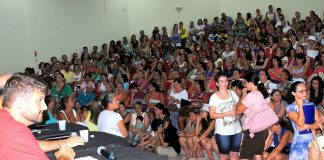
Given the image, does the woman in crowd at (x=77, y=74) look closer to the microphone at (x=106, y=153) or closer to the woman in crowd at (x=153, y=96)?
the woman in crowd at (x=153, y=96)

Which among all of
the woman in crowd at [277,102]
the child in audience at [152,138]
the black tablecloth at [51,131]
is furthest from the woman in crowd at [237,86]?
the black tablecloth at [51,131]

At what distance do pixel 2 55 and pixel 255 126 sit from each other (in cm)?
791

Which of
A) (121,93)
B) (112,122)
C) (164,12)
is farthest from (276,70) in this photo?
(164,12)

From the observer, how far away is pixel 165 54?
1257cm

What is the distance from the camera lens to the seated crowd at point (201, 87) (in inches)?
195

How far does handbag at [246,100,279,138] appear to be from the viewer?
4784 mm

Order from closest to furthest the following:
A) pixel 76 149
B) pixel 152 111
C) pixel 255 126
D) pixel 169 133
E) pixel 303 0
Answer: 1. pixel 76 149
2. pixel 255 126
3. pixel 169 133
4. pixel 152 111
5. pixel 303 0

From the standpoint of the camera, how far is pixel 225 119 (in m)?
4.93

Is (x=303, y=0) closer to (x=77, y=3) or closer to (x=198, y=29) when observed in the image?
(x=198, y=29)

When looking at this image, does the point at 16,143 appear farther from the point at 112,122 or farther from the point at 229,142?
the point at 229,142

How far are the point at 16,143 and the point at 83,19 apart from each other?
11.7 m

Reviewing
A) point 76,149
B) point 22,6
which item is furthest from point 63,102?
point 22,6

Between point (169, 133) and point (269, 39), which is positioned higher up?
point (269, 39)

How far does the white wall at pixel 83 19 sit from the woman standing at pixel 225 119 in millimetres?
7467
